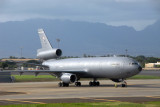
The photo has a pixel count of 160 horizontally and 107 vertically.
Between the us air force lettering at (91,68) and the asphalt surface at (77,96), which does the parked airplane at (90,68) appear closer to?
the us air force lettering at (91,68)

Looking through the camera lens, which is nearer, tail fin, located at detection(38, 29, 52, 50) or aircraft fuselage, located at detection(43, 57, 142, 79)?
aircraft fuselage, located at detection(43, 57, 142, 79)

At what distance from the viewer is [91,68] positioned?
5956 cm

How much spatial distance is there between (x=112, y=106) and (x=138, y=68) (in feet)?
88.3

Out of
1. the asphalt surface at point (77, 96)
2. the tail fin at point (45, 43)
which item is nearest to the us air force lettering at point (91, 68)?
the tail fin at point (45, 43)

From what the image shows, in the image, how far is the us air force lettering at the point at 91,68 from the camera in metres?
55.1

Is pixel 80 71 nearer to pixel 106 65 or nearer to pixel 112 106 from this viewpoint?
pixel 106 65

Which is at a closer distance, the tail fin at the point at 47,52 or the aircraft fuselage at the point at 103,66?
the aircraft fuselage at the point at 103,66

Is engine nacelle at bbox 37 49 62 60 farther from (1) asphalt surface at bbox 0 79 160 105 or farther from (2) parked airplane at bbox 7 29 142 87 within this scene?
(1) asphalt surface at bbox 0 79 160 105

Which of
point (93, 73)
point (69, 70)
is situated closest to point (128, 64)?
point (93, 73)

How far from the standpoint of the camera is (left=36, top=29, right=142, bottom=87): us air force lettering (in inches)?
2170

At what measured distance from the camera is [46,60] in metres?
69.9

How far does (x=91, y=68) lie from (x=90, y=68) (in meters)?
0.24

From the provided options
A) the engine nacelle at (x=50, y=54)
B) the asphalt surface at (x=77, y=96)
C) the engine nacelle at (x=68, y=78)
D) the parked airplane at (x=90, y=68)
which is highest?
the engine nacelle at (x=50, y=54)

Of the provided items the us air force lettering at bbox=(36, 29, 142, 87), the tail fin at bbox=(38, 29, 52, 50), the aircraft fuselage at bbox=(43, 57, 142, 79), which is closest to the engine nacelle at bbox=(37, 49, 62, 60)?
the us air force lettering at bbox=(36, 29, 142, 87)
